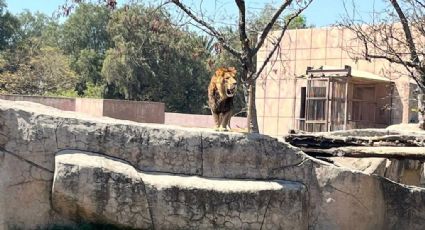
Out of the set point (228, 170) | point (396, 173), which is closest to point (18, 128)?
point (228, 170)

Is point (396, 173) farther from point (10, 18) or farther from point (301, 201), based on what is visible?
point (10, 18)

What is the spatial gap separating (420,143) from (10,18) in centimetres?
4103

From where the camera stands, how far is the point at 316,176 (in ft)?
27.2

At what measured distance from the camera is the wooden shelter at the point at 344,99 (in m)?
20.7

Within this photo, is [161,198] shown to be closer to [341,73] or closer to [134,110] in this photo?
[341,73]

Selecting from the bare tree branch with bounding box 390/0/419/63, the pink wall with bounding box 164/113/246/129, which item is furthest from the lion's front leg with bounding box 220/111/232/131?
the pink wall with bounding box 164/113/246/129

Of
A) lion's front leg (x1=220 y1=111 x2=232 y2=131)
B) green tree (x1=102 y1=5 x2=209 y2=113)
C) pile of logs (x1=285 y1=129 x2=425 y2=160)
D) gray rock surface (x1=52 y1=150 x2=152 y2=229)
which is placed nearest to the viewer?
gray rock surface (x1=52 y1=150 x2=152 y2=229)

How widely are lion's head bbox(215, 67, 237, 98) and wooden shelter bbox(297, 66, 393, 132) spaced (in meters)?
12.2

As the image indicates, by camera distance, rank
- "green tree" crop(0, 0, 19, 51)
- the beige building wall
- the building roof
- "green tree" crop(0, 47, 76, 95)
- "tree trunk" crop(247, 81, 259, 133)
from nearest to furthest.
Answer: "tree trunk" crop(247, 81, 259, 133) < the building roof < the beige building wall < "green tree" crop(0, 47, 76, 95) < "green tree" crop(0, 0, 19, 51)

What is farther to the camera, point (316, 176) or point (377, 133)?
point (377, 133)

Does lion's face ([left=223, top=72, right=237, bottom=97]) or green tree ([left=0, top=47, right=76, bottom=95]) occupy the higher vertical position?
green tree ([left=0, top=47, right=76, bottom=95])

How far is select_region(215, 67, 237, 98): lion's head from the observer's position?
8.18 metres

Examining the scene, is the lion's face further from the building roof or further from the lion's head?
the building roof

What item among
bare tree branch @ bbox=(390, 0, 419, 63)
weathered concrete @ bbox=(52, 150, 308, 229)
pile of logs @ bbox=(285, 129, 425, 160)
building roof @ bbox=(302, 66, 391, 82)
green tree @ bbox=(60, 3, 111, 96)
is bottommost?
weathered concrete @ bbox=(52, 150, 308, 229)
